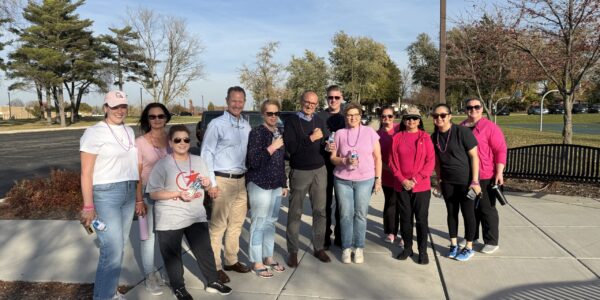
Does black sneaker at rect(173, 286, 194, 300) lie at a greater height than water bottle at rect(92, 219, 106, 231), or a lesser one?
lesser

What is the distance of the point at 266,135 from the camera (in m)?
3.92

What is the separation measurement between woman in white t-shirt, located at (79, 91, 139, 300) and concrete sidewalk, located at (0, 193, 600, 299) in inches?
23.9

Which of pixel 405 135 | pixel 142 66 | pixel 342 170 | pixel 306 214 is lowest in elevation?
pixel 306 214

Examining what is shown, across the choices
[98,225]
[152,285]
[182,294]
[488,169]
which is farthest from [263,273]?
[488,169]

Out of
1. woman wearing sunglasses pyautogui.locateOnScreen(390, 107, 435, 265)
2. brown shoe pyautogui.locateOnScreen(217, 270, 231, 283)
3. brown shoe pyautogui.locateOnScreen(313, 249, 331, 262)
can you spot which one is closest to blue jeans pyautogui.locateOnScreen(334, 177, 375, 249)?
brown shoe pyautogui.locateOnScreen(313, 249, 331, 262)

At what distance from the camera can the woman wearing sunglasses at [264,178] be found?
3.87 meters

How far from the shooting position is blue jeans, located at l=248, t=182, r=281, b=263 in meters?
3.95

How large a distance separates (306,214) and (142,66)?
50.6m

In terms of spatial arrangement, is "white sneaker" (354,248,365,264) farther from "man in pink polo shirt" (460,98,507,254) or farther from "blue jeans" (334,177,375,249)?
"man in pink polo shirt" (460,98,507,254)

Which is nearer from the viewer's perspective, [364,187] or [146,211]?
[146,211]

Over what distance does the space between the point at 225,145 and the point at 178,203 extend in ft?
2.31

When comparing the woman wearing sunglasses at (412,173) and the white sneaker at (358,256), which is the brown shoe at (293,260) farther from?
the woman wearing sunglasses at (412,173)

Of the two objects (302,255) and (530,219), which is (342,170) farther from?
(530,219)

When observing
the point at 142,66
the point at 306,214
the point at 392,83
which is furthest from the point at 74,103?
the point at 306,214
